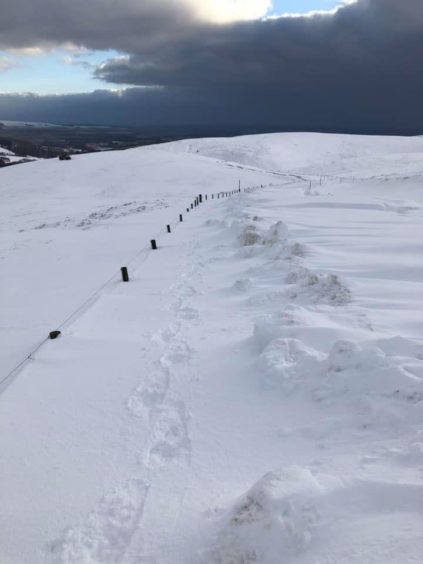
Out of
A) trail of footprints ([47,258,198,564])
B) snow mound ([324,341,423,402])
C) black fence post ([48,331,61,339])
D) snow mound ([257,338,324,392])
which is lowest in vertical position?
black fence post ([48,331,61,339])

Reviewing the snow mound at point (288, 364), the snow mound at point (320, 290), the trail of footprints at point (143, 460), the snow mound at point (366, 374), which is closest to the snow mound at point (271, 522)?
the trail of footprints at point (143, 460)

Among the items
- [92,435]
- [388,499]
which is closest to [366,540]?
[388,499]

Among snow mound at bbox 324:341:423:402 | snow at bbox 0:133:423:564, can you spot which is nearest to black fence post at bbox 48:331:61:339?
snow at bbox 0:133:423:564

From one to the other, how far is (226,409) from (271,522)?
2.43m

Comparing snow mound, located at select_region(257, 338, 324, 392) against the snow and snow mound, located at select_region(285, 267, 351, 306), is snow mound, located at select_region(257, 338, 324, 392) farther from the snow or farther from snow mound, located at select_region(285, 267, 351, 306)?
snow mound, located at select_region(285, 267, 351, 306)

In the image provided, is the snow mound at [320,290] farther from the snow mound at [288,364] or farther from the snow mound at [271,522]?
the snow mound at [271,522]

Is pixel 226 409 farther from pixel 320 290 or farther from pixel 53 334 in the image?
pixel 53 334

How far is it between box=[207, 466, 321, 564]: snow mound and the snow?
0.04 ft

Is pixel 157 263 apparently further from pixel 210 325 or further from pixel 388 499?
pixel 388 499

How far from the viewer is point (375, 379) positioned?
5.01 meters

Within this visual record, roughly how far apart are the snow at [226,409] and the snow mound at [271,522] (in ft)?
0.04

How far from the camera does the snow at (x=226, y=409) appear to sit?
3.43m

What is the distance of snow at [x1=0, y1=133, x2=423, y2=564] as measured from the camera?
3.43 m

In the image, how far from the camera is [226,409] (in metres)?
5.71
